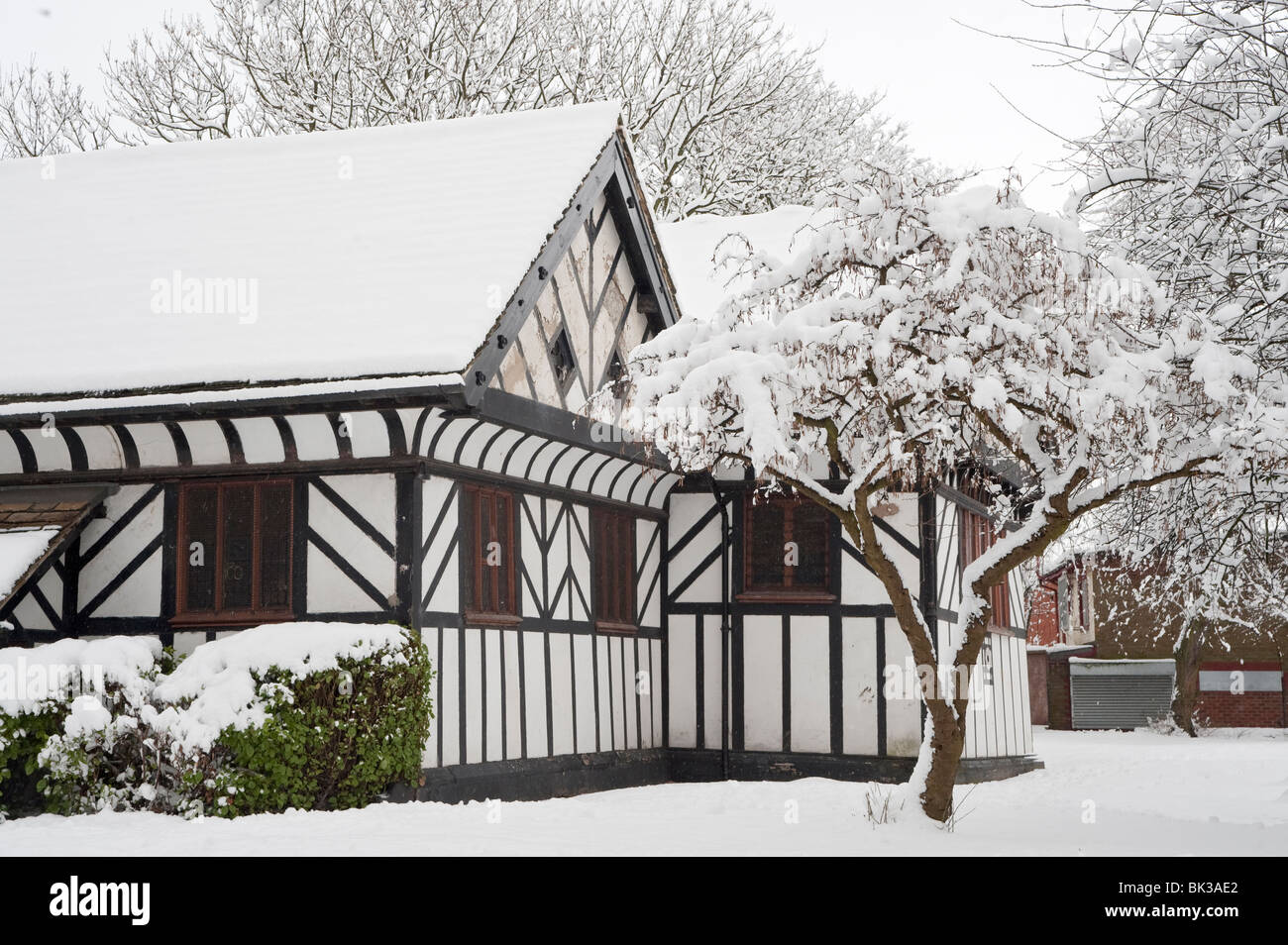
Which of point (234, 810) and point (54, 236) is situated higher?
point (54, 236)

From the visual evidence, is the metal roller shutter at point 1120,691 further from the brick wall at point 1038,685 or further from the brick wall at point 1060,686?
the brick wall at point 1038,685

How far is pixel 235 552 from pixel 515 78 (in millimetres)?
17042

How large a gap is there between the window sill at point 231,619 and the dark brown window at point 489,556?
1551 mm

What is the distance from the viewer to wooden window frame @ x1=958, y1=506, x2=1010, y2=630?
17391 mm

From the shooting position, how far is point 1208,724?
3209 centimetres

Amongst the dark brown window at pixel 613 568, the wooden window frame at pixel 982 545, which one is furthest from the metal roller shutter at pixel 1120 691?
the dark brown window at pixel 613 568

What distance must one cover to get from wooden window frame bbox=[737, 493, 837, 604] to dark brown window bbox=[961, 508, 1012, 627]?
2.37 metres

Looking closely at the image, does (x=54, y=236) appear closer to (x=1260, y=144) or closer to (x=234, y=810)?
(x=234, y=810)

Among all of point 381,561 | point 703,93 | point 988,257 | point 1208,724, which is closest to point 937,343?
point 988,257

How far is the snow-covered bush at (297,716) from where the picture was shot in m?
9.96

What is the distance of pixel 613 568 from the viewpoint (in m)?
15.2

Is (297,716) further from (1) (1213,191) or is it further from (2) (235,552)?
(1) (1213,191)

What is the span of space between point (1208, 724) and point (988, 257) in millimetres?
25979

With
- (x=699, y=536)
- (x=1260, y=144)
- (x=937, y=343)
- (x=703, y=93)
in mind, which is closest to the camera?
(x=1260, y=144)
